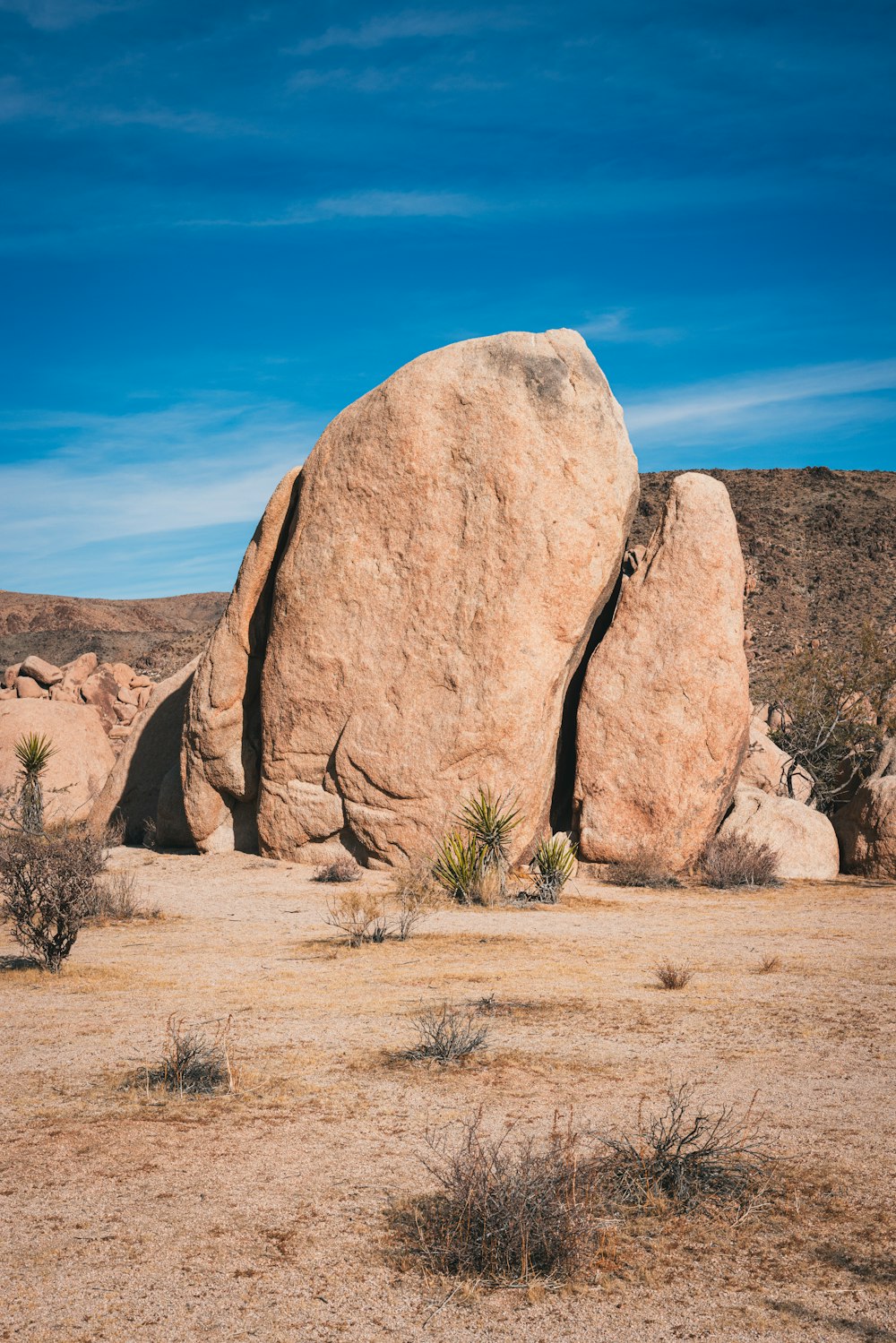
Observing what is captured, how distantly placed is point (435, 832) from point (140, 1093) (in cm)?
862

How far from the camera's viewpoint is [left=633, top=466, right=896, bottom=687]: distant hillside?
41500mm

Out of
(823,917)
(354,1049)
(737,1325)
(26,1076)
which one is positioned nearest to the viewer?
(737,1325)

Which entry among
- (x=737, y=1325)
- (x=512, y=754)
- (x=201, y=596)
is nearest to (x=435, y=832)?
(x=512, y=754)

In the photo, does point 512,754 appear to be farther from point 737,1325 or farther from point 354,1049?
point 737,1325

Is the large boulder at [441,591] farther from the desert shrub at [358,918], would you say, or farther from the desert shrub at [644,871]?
the desert shrub at [358,918]

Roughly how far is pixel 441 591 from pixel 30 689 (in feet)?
71.3

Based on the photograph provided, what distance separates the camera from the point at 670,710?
14.7 m

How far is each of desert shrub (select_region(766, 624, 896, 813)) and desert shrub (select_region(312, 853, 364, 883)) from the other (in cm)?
804

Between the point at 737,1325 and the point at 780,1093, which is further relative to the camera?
the point at 780,1093

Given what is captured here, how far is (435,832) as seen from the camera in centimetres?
1418

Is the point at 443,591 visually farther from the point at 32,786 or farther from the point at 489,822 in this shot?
the point at 32,786

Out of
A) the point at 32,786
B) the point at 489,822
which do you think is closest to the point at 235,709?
the point at 489,822

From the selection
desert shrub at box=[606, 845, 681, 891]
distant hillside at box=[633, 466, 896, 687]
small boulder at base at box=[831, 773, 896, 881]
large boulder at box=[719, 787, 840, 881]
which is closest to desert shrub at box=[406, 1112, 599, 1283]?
desert shrub at box=[606, 845, 681, 891]

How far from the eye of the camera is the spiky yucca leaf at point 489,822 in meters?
13.4
